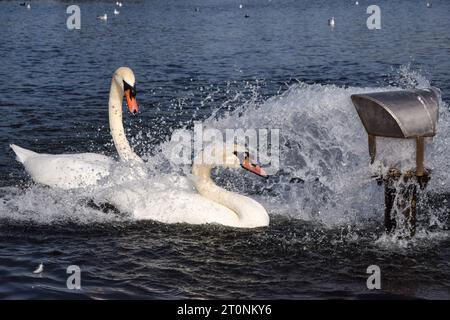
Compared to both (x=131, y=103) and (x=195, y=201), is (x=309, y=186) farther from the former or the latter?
(x=131, y=103)

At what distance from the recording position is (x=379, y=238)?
395 inches

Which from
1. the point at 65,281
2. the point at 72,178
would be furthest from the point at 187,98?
the point at 65,281

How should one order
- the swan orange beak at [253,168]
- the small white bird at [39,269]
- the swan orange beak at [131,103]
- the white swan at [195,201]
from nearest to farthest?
the small white bird at [39,269] → the swan orange beak at [253,168] → the white swan at [195,201] → the swan orange beak at [131,103]

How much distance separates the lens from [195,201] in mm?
10633

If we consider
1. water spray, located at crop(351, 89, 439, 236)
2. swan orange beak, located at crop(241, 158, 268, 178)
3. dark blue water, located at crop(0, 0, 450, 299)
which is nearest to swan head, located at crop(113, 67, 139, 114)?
dark blue water, located at crop(0, 0, 450, 299)

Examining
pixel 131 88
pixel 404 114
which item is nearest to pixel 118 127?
pixel 131 88

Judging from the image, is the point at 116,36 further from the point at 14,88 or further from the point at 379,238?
the point at 379,238

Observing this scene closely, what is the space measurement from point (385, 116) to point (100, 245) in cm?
419

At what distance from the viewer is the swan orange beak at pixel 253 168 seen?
10.1 metres

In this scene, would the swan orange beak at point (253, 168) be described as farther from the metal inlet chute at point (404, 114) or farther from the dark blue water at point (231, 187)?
the metal inlet chute at point (404, 114)

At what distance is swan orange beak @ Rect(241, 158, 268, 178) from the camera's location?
399 inches

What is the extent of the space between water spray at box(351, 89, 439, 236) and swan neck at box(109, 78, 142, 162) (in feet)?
14.5

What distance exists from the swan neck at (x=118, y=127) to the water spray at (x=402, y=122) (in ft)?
14.5

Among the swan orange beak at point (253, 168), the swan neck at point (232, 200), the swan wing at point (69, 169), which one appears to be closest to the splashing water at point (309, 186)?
the swan wing at point (69, 169)
